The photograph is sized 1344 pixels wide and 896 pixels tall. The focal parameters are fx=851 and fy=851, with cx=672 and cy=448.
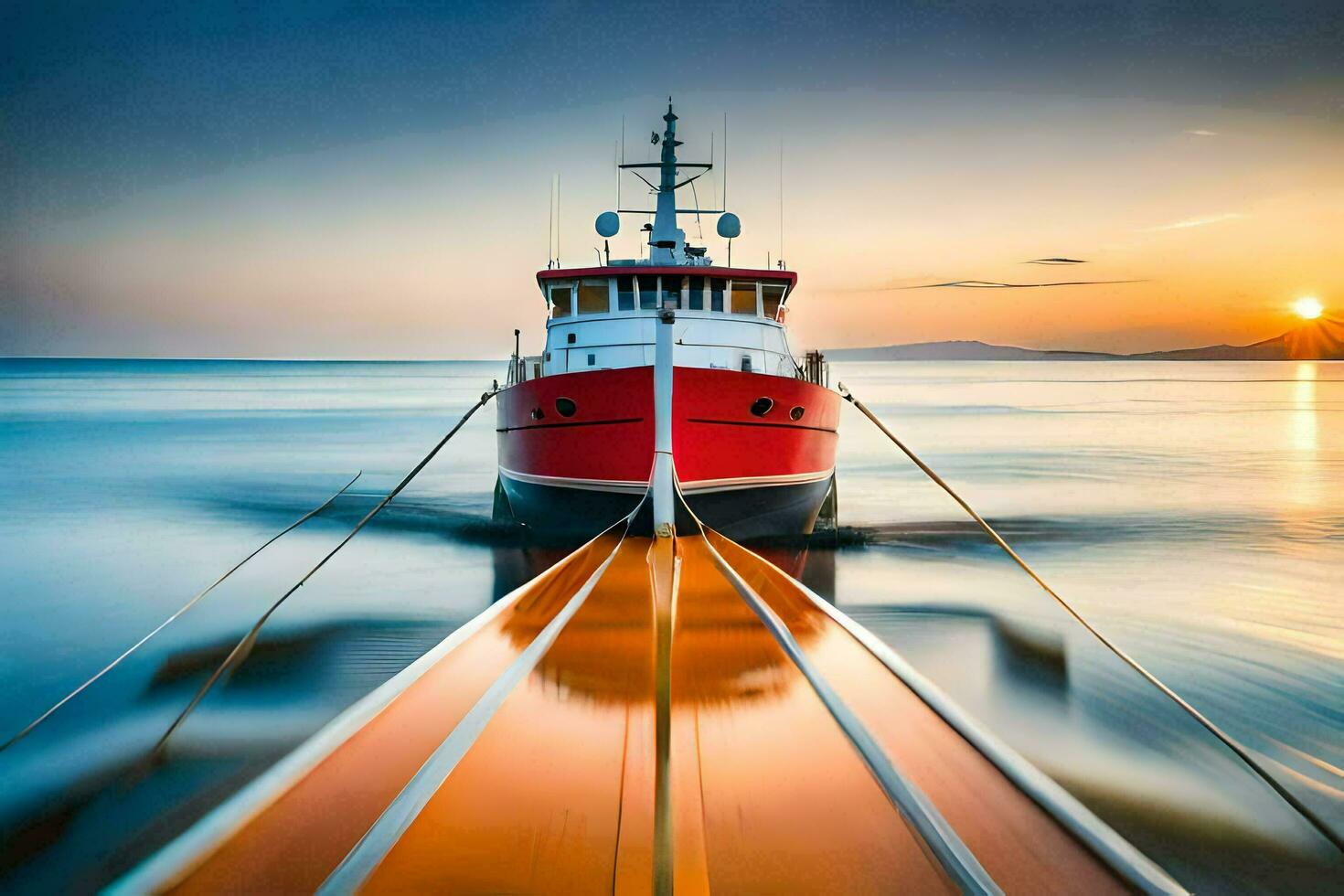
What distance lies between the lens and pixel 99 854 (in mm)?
4109

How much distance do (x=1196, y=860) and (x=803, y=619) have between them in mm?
2298

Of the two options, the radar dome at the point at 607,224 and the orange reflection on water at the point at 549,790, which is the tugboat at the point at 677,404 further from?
the orange reflection on water at the point at 549,790

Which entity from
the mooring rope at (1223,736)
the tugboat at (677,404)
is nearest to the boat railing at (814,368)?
the tugboat at (677,404)

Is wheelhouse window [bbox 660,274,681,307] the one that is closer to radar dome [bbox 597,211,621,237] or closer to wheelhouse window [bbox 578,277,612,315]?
wheelhouse window [bbox 578,277,612,315]

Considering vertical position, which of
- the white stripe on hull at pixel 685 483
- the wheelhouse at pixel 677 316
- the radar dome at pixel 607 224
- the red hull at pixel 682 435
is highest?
the radar dome at pixel 607 224

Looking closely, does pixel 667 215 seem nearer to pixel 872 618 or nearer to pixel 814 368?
pixel 814 368

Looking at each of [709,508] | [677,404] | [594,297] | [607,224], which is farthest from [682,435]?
[607,224]

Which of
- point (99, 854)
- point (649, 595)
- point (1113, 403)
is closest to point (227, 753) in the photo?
point (99, 854)

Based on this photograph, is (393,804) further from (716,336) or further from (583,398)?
(716,336)

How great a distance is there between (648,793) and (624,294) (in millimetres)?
9849

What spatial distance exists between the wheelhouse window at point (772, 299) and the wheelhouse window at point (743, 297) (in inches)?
5.5

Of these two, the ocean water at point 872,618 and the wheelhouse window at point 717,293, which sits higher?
the wheelhouse window at point 717,293

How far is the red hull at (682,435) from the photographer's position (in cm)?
948

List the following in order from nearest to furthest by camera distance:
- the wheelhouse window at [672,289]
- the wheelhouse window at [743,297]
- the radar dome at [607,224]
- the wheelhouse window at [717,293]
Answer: the wheelhouse window at [672,289], the wheelhouse window at [717,293], the wheelhouse window at [743,297], the radar dome at [607,224]
